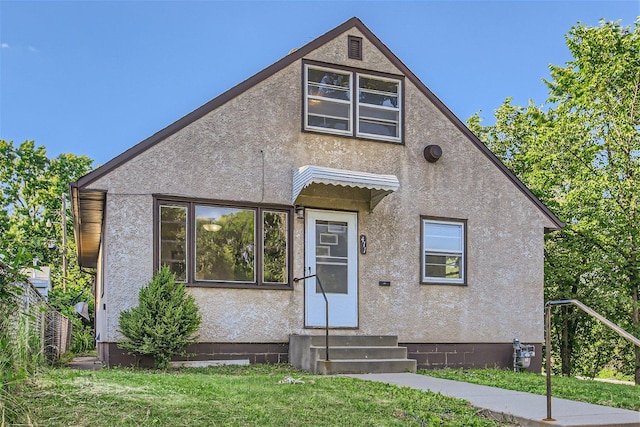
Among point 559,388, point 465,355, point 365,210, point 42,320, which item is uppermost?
point 365,210

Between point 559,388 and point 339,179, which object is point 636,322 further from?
point 339,179

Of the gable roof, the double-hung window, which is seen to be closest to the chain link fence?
the gable roof

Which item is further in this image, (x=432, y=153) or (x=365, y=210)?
(x=432, y=153)

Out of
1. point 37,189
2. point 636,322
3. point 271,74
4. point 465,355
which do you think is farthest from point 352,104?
point 37,189

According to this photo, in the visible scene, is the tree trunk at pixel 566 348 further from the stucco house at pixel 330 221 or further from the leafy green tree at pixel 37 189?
the leafy green tree at pixel 37 189

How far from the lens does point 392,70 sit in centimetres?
1328

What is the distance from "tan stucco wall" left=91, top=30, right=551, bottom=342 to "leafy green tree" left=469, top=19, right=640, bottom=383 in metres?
5.25

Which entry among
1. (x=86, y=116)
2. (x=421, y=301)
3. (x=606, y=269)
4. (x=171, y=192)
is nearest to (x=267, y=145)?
(x=171, y=192)

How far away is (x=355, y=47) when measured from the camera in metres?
13.0

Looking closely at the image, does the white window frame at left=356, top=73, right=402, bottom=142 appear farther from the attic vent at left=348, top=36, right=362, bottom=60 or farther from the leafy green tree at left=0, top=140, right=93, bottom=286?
the leafy green tree at left=0, top=140, right=93, bottom=286

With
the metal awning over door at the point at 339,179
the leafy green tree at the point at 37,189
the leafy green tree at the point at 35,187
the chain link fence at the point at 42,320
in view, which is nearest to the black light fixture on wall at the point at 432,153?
the metal awning over door at the point at 339,179

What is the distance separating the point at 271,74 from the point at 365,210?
10.0ft

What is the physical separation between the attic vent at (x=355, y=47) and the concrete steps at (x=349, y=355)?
5333 millimetres

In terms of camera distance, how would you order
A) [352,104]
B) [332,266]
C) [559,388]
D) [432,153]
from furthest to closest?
1. [432,153]
2. [352,104]
3. [332,266]
4. [559,388]
